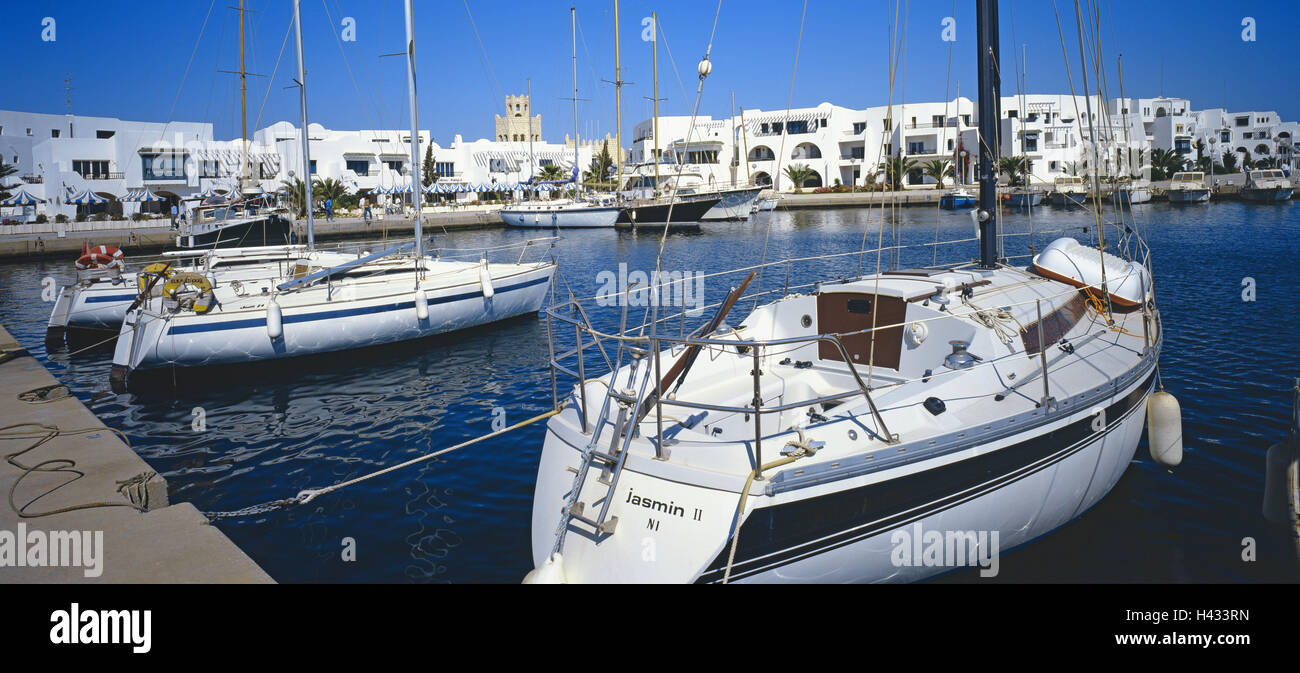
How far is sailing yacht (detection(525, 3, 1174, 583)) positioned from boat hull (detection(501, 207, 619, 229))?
45.6 m

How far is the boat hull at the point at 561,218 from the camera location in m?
53.5

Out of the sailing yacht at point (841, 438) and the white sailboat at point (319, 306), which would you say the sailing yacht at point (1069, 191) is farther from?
the sailing yacht at point (841, 438)

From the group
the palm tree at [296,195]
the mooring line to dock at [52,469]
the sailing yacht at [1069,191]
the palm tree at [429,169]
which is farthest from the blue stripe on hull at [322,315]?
the palm tree at [429,169]

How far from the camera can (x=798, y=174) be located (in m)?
76.1

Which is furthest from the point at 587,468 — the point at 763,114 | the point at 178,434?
the point at 763,114

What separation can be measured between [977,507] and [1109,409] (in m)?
2.02

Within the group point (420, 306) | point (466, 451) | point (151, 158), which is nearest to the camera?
point (466, 451)

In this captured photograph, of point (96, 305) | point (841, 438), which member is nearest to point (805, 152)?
point (96, 305)

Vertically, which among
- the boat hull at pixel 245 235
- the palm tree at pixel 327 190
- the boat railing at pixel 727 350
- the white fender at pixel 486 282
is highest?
the palm tree at pixel 327 190

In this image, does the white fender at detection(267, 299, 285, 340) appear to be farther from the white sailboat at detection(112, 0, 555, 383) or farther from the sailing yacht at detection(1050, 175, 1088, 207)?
the sailing yacht at detection(1050, 175, 1088, 207)

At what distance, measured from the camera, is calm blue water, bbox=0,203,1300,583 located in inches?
281

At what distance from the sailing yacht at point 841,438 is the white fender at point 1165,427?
8.2 inches

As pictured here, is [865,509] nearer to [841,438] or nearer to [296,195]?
[841,438]

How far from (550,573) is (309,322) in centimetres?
1133
